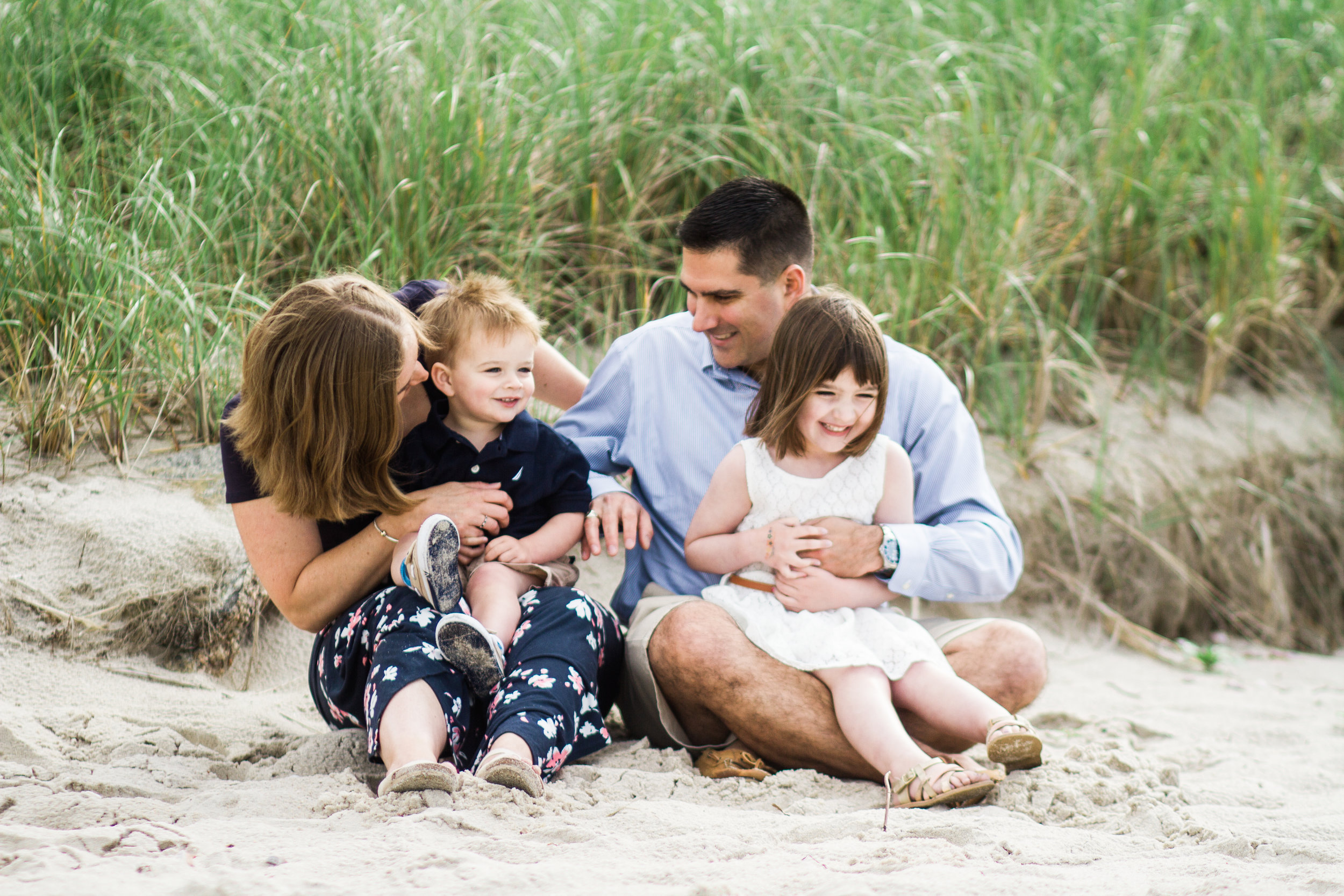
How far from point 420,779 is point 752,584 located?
0.96 meters

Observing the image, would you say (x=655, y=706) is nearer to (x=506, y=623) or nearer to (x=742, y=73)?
(x=506, y=623)

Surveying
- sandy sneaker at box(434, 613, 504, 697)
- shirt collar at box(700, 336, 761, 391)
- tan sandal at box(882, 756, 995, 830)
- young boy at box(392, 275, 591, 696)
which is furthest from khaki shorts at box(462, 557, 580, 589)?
tan sandal at box(882, 756, 995, 830)

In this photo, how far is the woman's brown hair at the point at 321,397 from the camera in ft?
6.95

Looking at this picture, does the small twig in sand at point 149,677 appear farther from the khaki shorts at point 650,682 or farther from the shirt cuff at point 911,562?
the shirt cuff at point 911,562

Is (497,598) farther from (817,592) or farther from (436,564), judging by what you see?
(817,592)

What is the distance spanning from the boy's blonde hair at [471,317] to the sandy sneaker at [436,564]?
431 mm

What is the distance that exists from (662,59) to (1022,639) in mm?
2962

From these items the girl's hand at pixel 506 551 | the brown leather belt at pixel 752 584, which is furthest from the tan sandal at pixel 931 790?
the girl's hand at pixel 506 551

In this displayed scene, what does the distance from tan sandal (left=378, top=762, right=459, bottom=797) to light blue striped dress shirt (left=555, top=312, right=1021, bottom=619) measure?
0.94 m

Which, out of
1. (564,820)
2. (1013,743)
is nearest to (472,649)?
(564,820)

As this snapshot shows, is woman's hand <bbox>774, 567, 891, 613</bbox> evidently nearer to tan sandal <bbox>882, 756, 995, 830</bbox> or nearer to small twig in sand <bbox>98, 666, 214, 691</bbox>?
tan sandal <bbox>882, 756, 995, 830</bbox>

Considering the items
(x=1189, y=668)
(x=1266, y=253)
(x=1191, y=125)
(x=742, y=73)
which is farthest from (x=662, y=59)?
(x=1189, y=668)

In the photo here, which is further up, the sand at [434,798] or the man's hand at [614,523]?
the man's hand at [614,523]

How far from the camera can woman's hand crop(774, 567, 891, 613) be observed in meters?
2.45
